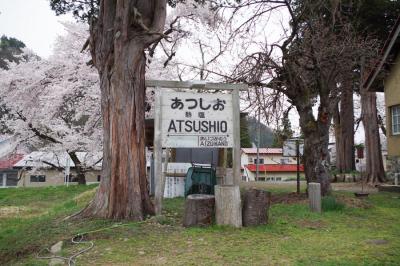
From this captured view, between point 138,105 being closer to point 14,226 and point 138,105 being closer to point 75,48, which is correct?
point 14,226

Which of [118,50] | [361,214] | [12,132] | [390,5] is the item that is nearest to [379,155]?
[390,5]

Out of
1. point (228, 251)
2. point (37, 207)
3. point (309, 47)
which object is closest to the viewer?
point (228, 251)

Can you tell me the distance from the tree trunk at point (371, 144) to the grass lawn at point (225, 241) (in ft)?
44.5

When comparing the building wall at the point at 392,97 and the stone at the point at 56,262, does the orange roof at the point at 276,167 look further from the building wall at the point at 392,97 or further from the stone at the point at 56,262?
the stone at the point at 56,262

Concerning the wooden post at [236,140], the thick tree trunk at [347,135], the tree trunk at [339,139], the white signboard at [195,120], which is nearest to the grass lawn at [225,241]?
the wooden post at [236,140]

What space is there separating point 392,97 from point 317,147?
26.9 feet

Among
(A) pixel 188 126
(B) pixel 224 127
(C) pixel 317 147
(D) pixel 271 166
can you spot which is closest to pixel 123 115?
(A) pixel 188 126

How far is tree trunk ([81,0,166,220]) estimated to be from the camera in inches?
319

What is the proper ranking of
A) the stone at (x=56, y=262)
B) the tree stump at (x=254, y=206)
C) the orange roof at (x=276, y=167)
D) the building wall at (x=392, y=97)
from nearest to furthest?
the stone at (x=56, y=262) → the tree stump at (x=254, y=206) → the building wall at (x=392, y=97) → the orange roof at (x=276, y=167)

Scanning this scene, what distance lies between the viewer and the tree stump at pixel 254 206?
7754mm

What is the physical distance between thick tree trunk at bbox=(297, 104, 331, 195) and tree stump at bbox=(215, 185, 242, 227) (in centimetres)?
505

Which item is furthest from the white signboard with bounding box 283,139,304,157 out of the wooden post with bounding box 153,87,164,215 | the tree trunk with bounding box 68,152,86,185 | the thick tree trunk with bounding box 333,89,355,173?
the thick tree trunk with bounding box 333,89,355,173

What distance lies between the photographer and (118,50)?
27.3ft

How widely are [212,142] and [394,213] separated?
500cm
